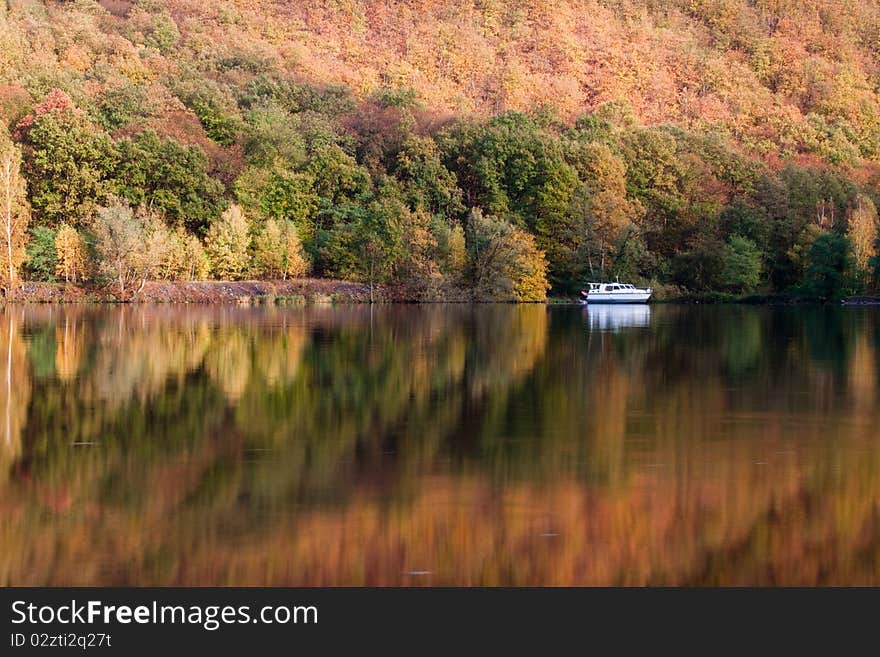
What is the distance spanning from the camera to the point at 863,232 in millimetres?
79000

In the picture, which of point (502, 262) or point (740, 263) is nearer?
point (502, 262)

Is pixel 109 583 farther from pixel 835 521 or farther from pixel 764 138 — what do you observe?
pixel 764 138

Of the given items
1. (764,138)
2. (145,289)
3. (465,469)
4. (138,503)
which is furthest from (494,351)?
(764,138)

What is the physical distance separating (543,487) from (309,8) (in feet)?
440

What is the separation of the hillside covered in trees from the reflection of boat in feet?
30.4

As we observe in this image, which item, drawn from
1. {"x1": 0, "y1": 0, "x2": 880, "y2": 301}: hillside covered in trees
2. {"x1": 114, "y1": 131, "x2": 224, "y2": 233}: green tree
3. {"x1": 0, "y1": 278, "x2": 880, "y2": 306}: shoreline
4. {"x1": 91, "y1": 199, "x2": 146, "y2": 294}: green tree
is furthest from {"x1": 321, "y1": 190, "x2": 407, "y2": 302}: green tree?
{"x1": 91, "y1": 199, "x2": 146, "y2": 294}: green tree

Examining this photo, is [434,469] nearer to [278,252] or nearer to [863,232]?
[278,252]

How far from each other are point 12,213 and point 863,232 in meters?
56.9

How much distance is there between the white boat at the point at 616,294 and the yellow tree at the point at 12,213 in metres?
36.8

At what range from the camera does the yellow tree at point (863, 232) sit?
77.9m

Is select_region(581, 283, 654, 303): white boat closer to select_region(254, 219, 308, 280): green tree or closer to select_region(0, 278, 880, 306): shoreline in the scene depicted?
select_region(0, 278, 880, 306): shoreline

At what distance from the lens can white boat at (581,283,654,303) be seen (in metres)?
76.2

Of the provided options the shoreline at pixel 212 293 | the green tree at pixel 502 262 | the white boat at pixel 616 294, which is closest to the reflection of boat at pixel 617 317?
the white boat at pixel 616 294

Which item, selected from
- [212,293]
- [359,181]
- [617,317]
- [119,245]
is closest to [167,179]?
[212,293]
